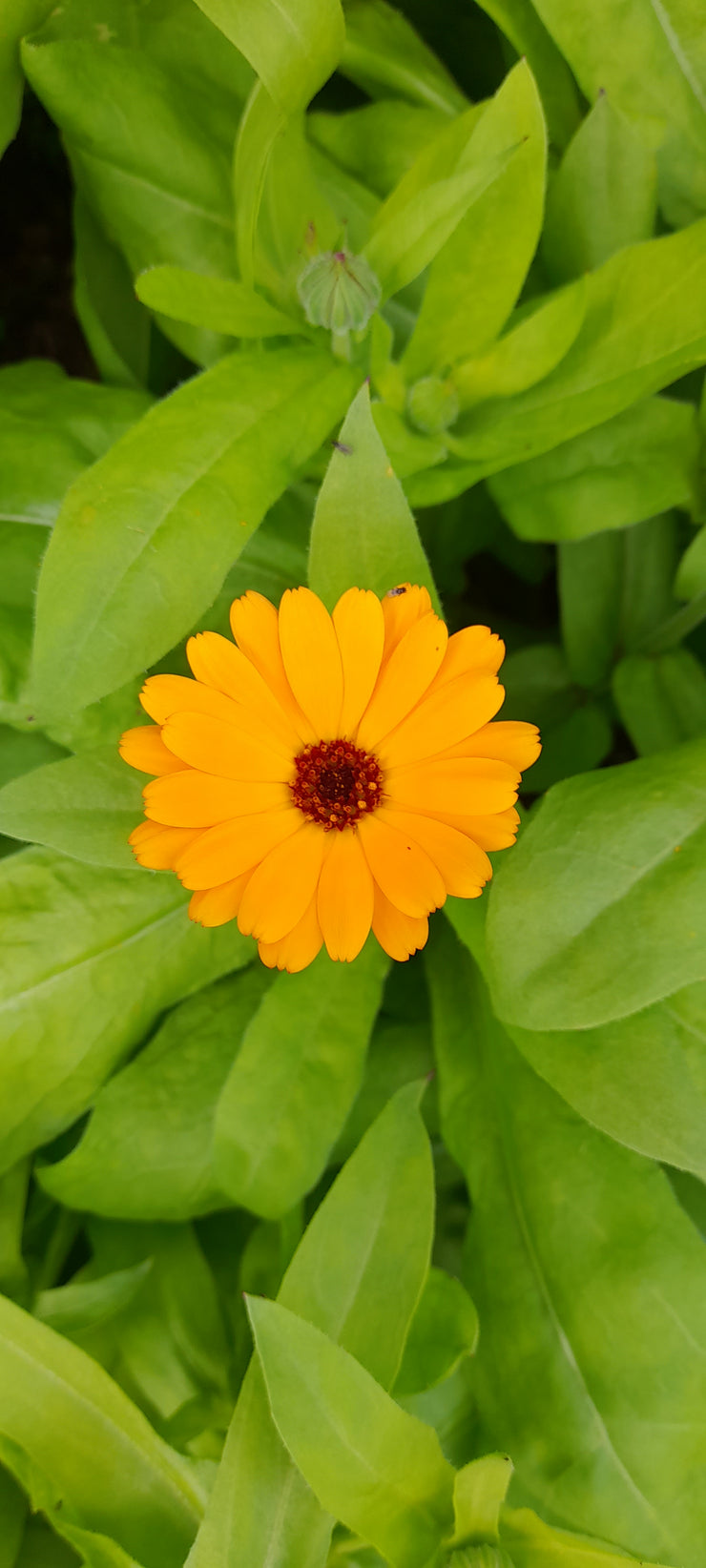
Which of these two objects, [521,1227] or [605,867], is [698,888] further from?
[521,1227]

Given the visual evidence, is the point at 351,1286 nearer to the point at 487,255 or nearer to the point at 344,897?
the point at 344,897

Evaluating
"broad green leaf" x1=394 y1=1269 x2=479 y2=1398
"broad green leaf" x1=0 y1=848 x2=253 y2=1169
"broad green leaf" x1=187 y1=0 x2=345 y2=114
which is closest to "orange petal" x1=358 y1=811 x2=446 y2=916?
"broad green leaf" x1=0 y1=848 x2=253 y2=1169

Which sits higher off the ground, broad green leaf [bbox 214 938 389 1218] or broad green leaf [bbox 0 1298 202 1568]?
broad green leaf [bbox 214 938 389 1218]

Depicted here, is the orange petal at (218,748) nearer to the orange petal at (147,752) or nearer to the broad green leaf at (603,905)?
the orange petal at (147,752)

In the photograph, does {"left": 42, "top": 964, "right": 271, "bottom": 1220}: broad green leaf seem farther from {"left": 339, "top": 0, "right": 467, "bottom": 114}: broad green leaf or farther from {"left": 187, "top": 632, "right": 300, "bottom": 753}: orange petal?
{"left": 339, "top": 0, "right": 467, "bottom": 114}: broad green leaf

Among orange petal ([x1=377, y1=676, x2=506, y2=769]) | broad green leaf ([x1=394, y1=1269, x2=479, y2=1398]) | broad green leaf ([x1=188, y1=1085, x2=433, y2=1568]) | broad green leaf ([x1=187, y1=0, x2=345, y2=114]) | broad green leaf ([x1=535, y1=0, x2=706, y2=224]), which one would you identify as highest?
broad green leaf ([x1=187, y1=0, x2=345, y2=114])

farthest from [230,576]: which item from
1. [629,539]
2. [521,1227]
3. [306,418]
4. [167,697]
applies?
[521,1227]

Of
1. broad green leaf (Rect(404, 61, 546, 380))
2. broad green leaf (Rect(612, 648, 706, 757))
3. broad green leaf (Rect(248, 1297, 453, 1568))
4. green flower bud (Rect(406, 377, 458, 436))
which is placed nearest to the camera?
broad green leaf (Rect(248, 1297, 453, 1568))

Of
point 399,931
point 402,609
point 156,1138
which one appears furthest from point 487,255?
point 156,1138

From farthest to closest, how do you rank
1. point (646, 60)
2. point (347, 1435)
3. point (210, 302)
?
point (646, 60), point (210, 302), point (347, 1435)
